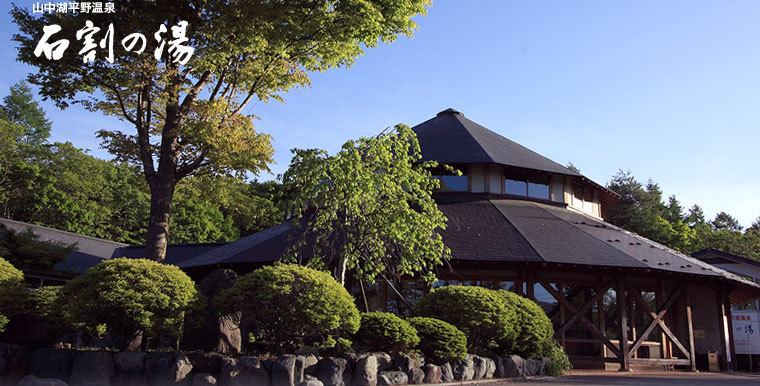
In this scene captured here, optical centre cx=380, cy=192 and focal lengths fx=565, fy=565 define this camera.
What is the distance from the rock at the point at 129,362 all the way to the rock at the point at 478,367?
6.38m

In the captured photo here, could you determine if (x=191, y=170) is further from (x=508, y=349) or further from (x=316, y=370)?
(x=508, y=349)

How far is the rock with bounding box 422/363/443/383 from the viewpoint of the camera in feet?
34.4

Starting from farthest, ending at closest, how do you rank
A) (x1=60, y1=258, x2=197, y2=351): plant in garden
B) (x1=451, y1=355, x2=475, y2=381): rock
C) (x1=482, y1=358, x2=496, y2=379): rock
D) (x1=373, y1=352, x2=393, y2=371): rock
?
(x1=482, y1=358, x2=496, y2=379): rock, (x1=451, y1=355, x2=475, y2=381): rock, (x1=373, y1=352, x2=393, y2=371): rock, (x1=60, y1=258, x2=197, y2=351): plant in garden

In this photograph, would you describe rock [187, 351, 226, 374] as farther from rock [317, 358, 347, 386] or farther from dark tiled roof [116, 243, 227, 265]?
dark tiled roof [116, 243, 227, 265]

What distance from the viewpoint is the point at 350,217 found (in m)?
12.6

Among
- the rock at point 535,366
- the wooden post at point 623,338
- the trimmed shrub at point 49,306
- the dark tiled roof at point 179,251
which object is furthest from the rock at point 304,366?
the dark tiled roof at point 179,251

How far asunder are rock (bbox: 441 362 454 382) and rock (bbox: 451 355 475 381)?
171mm

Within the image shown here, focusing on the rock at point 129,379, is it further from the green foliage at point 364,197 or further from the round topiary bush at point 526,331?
the round topiary bush at point 526,331

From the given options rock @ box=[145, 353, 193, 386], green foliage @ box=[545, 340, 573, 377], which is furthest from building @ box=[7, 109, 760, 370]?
rock @ box=[145, 353, 193, 386]

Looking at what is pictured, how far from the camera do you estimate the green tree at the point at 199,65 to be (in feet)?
42.0

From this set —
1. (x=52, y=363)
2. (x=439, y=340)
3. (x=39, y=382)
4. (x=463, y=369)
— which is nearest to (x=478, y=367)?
(x=463, y=369)

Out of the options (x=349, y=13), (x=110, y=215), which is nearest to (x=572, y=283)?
(x=349, y=13)

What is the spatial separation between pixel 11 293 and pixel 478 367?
876cm

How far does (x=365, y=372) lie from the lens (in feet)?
30.8
